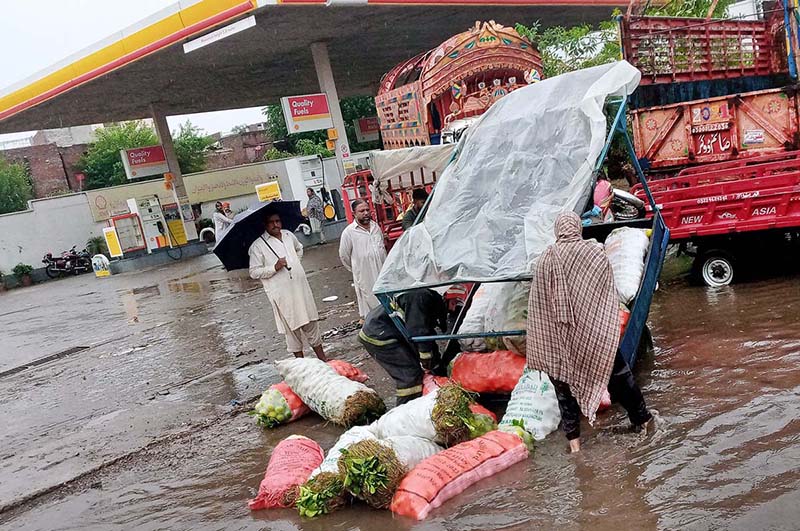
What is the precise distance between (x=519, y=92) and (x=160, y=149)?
72.9 ft

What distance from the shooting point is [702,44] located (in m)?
11.6

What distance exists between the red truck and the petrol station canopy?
1107cm

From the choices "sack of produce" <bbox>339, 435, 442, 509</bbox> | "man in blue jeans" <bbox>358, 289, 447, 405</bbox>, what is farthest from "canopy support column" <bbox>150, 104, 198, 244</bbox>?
"sack of produce" <bbox>339, 435, 442, 509</bbox>

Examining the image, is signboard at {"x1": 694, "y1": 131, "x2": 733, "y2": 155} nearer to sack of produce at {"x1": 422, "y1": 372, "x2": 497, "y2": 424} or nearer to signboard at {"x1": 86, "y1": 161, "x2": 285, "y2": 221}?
sack of produce at {"x1": 422, "y1": 372, "x2": 497, "y2": 424}

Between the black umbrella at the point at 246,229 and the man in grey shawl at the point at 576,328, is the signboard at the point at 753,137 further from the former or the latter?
the man in grey shawl at the point at 576,328

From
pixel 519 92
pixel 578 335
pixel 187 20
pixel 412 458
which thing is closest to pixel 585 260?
pixel 578 335

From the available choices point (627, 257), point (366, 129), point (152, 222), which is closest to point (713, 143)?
point (627, 257)

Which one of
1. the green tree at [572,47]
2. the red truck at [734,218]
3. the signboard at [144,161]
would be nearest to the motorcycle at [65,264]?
the signboard at [144,161]

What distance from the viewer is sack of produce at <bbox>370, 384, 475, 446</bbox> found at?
13.8ft

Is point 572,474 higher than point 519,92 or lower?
lower

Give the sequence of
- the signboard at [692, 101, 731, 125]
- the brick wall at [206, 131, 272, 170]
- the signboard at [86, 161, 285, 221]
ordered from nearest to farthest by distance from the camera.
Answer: the signboard at [692, 101, 731, 125]
the signboard at [86, 161, 285, 221]
the brick wall at [206, 131, 272, 170]

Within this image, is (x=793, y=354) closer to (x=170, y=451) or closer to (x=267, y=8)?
(x=170, y=451)

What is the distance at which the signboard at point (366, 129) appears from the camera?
96.5 ft

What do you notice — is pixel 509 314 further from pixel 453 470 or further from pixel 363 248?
pixel 363 248
